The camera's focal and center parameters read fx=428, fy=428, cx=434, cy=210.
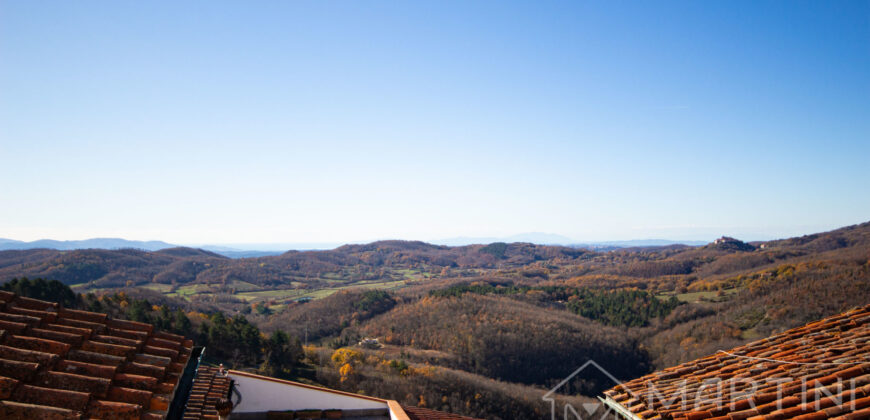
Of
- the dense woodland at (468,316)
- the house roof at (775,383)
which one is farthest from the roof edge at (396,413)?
the dense woodland at (468,316)

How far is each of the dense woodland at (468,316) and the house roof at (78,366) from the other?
4039 cm

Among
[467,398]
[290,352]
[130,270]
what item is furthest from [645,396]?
[130,270]

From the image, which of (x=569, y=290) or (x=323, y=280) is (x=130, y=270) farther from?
(x=569, y=290)

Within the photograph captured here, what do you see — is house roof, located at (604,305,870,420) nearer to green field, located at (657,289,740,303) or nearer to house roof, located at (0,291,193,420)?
house roof, located at (0,291,193,420)

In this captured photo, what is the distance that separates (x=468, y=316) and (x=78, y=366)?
80.8 metres

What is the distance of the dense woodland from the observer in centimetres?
4534

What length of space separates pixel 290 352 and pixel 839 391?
49.1 metres

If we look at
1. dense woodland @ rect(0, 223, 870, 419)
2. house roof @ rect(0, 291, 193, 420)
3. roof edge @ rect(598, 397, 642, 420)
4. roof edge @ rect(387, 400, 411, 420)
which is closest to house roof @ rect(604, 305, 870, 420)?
roof edge @ rect(598, 397, 642, 420)

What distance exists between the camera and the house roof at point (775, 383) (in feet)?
13.8

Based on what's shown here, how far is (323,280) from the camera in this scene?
149 metres

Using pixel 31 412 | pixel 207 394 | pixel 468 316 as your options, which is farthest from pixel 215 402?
pixel 468 316

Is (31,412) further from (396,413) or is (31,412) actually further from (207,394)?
(396,413)

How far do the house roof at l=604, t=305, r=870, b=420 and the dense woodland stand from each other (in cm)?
3825

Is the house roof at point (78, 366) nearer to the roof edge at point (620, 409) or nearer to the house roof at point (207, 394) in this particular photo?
the house roof at point (207, 394)
